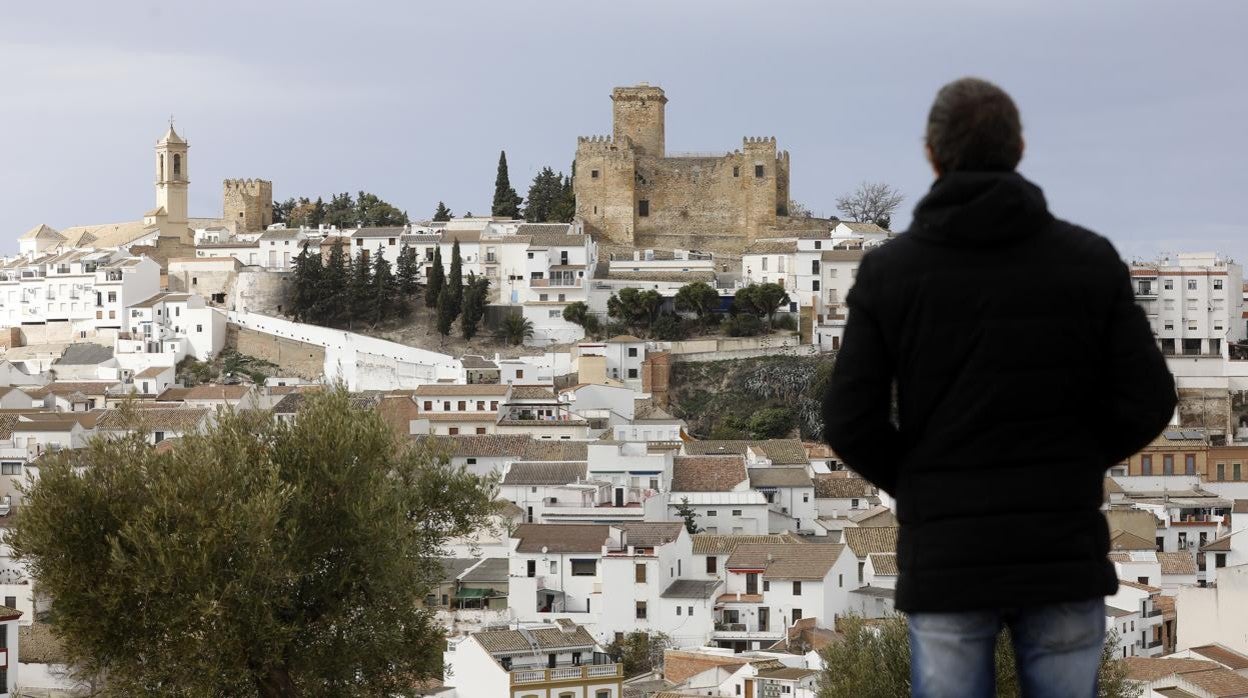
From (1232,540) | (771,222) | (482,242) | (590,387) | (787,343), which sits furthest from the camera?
(771,222)

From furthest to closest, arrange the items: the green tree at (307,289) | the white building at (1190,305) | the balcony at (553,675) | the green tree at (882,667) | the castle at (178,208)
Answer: the castle at (178,208)
the green tree at (307,289)
the white building at (1190,305)
the balcony at (553,675)
the green tree at (882,667)

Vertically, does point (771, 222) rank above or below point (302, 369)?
above

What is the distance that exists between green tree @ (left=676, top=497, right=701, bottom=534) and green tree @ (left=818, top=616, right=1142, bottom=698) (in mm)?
18445

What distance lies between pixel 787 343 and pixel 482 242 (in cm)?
1151

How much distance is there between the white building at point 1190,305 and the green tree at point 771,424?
37.6 feet

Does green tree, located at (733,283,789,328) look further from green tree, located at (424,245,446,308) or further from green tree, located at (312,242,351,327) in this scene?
green tree, located at (312,242,351,327)

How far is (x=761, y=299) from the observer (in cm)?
5531

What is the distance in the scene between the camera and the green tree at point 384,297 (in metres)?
58.3

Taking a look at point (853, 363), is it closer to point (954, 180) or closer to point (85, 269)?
point (954, 180)

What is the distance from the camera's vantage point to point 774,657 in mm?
26906

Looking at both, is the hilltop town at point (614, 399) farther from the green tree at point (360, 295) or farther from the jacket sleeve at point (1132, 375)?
the jacket sleeve at point (1132, 375)

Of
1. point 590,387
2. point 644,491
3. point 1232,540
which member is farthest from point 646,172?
point 1232,540

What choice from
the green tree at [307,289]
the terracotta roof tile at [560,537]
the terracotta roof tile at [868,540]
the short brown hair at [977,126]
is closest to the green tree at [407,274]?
the green tree at [307,289]

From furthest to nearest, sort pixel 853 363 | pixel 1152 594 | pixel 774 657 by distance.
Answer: pixel 1152 594 < pixel 774 657 < pixel 853 363
